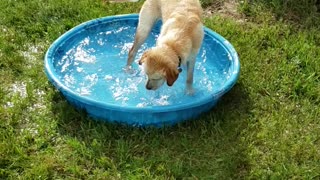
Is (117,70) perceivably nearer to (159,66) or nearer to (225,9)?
(159,66)

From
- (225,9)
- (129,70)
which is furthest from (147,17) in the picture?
(225,9)

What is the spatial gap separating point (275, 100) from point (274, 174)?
124 cm

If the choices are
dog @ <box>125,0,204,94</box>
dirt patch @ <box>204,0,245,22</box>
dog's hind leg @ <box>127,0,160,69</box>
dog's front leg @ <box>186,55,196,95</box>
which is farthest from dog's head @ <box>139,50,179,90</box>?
dirt patch @ <box>204,0,245,22</box>

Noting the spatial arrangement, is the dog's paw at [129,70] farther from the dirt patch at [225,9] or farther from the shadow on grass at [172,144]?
the dirt patch at [225,9]

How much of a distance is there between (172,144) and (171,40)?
3.45ft

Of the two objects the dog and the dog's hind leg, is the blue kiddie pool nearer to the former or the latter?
the dog

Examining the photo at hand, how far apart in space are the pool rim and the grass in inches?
12.1

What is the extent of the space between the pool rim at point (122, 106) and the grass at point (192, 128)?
12.1 inches

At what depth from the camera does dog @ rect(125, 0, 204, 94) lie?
16.4 feet

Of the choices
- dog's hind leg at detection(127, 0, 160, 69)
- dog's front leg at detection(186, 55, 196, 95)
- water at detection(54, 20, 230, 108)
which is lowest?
water at detection(54, 20, 230, 108)

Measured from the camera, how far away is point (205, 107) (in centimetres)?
562

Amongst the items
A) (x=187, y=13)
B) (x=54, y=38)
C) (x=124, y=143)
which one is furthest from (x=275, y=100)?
(x=54, y=38)

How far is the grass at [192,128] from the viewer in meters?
5.05

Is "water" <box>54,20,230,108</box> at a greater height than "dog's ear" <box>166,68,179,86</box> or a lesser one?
lesser
